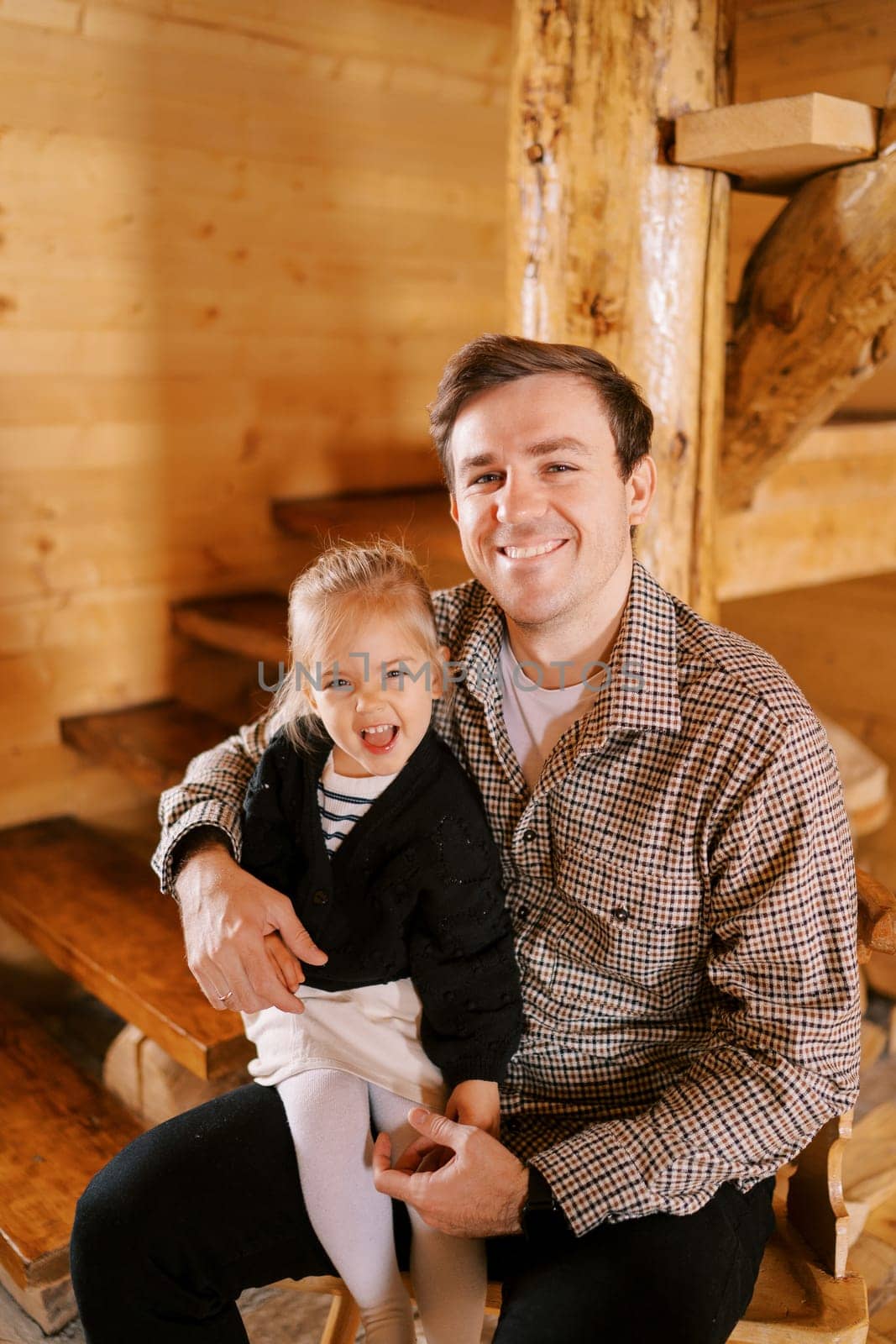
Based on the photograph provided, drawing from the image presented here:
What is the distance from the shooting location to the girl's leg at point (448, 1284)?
133 cm

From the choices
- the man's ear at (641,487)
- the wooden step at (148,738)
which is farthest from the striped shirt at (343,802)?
the wooden step at (148,738)

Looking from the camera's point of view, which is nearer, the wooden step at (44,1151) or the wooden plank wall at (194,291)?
the wooden step at (44,1151)

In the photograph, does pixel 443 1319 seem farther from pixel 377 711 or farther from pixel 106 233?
pixel 106 233

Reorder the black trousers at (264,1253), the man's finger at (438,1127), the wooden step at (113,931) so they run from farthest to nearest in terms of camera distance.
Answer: the wooden step at (113,931) → the man's finger at (438,1127) → the black trousers at (264,1253)

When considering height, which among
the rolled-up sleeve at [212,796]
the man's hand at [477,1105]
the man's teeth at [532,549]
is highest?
the man's teeth at [532,549]

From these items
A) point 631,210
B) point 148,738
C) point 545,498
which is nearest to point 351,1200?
point 545,498

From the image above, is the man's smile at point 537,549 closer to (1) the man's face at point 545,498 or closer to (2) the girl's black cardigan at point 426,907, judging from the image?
(1) the man's face at point 545,498

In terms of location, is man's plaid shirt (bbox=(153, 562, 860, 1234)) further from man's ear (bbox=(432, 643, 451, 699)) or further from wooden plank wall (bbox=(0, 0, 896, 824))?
wooden plank wall (bbox=(0, 0, 896, 824))

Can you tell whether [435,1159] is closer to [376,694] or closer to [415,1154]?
[415,1154]

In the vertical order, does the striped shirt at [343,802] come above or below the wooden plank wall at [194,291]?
below

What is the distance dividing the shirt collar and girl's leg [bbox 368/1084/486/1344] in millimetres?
556

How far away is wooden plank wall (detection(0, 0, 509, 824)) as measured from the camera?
2.55 m

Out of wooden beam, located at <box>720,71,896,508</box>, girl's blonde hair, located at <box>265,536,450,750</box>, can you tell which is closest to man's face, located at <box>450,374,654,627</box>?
girl's blonde hair, located at <box>265,536,450,750</box>

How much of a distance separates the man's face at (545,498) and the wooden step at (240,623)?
3.36 ft
